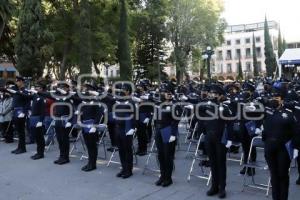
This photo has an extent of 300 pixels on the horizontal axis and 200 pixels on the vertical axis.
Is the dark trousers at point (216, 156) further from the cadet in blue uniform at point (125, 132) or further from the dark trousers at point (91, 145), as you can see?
the dark trousers at point (91, 145)

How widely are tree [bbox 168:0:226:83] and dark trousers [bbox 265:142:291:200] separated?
31.9m

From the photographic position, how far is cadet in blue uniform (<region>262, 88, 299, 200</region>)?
6.26 meters

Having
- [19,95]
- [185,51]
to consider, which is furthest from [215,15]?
[19,95]

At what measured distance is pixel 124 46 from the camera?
30266mm

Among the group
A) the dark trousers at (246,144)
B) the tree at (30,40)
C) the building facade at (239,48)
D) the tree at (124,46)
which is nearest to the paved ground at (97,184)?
the dark trousers at (246,144)

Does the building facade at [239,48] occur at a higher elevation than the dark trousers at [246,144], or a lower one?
higher

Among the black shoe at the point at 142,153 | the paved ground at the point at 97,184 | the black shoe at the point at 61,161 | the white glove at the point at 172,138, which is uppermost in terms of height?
the white glove at the point at 172,138

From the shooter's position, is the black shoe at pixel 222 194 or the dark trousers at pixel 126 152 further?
the dark trousers at pixel 126 152

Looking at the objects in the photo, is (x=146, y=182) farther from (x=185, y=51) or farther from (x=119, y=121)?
(x=185, y=51)

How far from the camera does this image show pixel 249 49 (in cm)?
9388

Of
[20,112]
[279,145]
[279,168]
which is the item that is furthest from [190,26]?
[279,168]

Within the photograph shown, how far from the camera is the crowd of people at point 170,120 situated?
6.43m

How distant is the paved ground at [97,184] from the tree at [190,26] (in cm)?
2890

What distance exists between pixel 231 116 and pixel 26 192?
4206 mm
